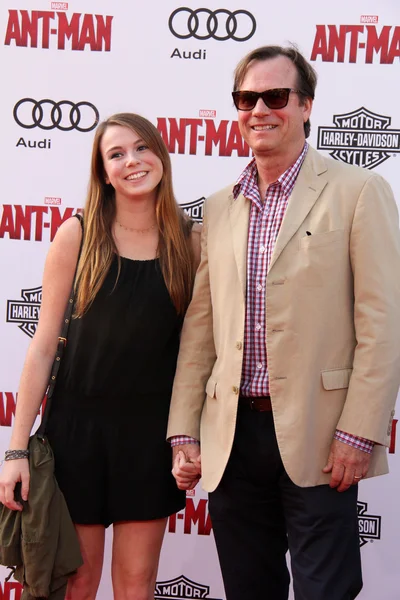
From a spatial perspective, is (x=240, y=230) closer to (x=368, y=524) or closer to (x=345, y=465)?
(x=345, y=465)

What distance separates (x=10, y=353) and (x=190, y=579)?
136cm

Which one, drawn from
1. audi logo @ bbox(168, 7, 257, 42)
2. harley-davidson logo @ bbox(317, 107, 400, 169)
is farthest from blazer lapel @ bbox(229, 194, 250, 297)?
audi logo @ bbox(168, 7, 257, 42)

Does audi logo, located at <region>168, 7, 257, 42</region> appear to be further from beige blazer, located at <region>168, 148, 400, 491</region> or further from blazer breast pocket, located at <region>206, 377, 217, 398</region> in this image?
blazer breast pocket, located at <region>206, 377, 217, 398</region>

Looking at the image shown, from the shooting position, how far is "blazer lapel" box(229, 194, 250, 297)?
6.80 ft

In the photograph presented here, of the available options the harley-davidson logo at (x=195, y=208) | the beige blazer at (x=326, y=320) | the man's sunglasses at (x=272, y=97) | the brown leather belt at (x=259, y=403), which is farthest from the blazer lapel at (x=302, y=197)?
the harley-davidson logo at (x=195, y=208)

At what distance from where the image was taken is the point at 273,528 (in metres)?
2.18

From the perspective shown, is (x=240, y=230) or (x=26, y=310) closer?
(x=240, y=230)

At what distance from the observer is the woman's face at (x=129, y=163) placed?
2295 mm

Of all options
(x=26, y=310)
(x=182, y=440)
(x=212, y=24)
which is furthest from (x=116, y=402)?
(x=212, y=24)

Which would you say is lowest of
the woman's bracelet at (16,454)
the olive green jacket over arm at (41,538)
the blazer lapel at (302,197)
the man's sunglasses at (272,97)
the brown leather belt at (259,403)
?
the olive green jacket over arm at (41,538)

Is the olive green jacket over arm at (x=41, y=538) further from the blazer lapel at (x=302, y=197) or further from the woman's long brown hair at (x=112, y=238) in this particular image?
the blazer lapel at (x=302, y=197)

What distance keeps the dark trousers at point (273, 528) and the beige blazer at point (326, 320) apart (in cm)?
6

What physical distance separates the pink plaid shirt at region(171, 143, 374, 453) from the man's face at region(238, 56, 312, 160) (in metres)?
0.07

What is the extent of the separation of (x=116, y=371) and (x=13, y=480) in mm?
470
